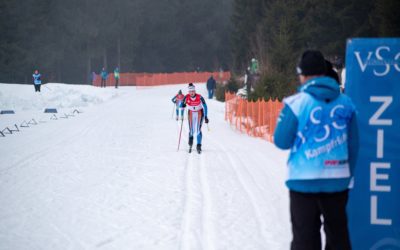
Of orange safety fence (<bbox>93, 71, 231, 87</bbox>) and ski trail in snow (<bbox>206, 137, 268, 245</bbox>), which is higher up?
orange safety fence (<bbox>93, 71, 231, 87</bbox>)

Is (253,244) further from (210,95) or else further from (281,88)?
(210,95)

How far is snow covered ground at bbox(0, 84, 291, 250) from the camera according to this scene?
6.91m

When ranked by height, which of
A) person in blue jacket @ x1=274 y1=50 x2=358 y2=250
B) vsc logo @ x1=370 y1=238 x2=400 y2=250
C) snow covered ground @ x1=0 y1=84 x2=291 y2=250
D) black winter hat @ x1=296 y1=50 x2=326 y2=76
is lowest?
snow covered ground @ x1=0 y1=84 x2=291 y2=250

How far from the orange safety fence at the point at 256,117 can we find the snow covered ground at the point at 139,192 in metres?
0.64

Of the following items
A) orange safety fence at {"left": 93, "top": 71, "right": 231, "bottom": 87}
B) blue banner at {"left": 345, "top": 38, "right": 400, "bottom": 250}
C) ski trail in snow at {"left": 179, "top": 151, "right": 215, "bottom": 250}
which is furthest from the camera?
orange safety fence at {"left": 93, "top": 71, "right": 231, "bottom": 87}

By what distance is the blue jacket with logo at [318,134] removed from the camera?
13.9 feet

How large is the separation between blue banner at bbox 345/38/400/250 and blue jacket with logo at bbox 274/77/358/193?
0.59 metres

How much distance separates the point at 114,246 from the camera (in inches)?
257

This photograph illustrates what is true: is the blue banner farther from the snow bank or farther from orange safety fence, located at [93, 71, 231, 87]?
orange safety fence, located at [93, 71, 231, 87]

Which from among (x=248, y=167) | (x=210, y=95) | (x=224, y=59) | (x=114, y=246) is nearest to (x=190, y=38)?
(x=224, y=59)

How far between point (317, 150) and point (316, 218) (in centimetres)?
55

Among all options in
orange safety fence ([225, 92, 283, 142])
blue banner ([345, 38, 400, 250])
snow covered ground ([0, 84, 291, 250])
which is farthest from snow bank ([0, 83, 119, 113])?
blue banner ([345, 38, 400, 250])

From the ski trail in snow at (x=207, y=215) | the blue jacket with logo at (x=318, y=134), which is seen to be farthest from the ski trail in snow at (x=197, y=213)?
the blue jacket with logo at (x=318, y=134)

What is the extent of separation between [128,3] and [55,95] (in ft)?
194
